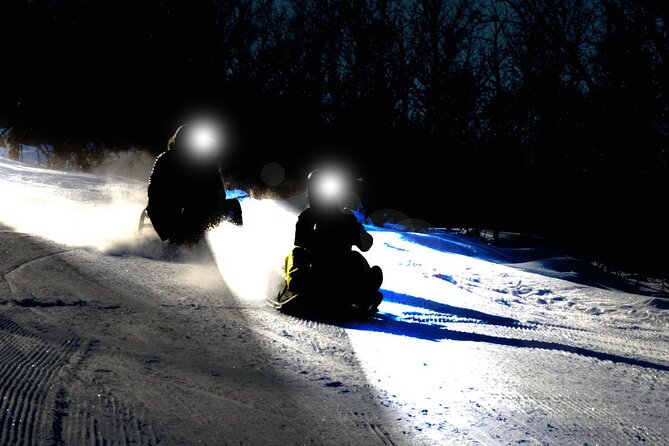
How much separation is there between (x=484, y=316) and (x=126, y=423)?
17.4ft

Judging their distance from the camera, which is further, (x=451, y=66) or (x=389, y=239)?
(x=451, y=66)

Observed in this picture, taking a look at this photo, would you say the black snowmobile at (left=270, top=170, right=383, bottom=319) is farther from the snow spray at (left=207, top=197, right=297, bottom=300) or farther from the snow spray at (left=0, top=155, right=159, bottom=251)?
the snow spray at (left=0, top=155, right=159, bottom=251)

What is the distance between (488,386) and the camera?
436cm

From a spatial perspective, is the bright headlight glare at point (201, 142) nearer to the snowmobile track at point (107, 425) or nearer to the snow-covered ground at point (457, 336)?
the snow-covered ground at point (457, 336)

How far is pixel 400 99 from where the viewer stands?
27203 millimetres

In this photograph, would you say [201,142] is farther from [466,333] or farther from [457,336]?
[457,336]

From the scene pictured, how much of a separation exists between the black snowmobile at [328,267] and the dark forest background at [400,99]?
872 cm

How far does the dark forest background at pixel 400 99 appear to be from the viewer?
1529 cm

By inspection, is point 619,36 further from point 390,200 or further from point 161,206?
point 390,200

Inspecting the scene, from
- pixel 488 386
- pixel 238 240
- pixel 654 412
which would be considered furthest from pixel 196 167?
pixel 654 412

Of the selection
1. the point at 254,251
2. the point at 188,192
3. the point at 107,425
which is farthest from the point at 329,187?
the point at 107,425

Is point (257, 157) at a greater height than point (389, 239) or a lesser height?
greater

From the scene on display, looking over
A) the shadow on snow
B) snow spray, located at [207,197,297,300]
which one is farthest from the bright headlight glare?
the shadow on snow

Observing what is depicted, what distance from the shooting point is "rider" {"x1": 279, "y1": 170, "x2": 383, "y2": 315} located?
6.91 meters
